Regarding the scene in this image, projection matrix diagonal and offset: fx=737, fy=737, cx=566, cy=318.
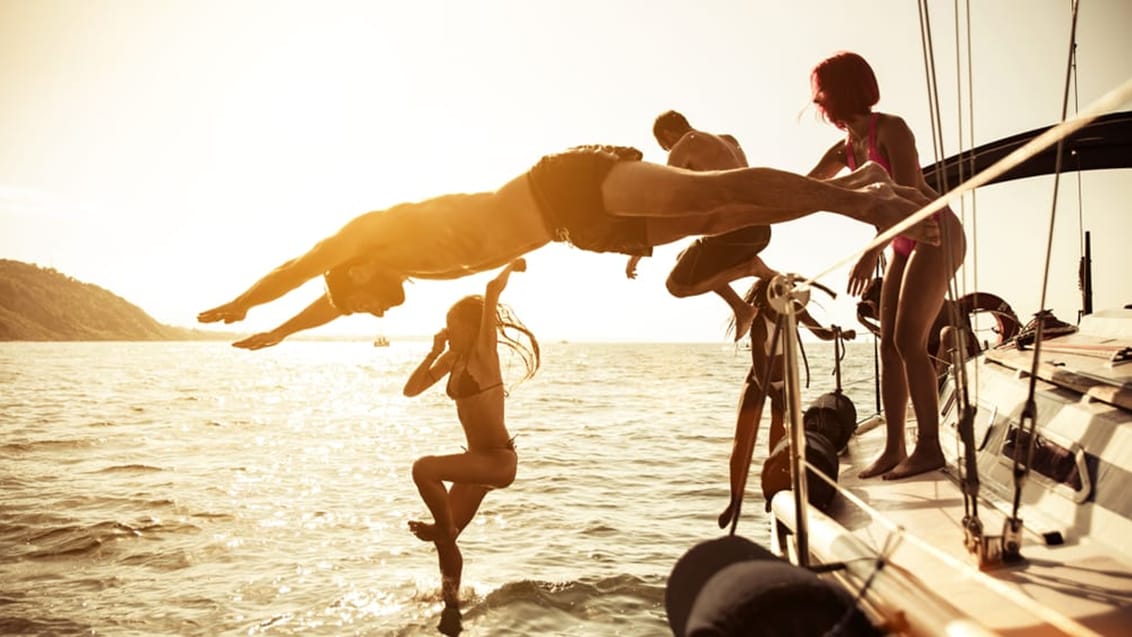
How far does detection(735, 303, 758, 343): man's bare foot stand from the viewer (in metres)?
5.54

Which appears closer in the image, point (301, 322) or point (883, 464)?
point (301, 322)

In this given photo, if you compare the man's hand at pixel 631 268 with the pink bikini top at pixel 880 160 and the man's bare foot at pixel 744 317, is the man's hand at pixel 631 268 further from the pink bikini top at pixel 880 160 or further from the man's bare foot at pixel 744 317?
the pink bikini top at pixel 880 160

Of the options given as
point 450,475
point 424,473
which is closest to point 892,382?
point 450,475

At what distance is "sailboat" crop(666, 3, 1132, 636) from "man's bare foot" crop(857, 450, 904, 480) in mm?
94

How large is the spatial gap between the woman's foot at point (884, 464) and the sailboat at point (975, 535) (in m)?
0.10

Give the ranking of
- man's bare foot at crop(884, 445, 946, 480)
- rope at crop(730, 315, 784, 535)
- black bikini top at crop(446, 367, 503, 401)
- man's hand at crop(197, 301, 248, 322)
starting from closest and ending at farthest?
rope at crop(730, 315, 784, 535), man's hand at crop(197, 301, 248, 322), man's bare foot at crop(884, 445, 946, 480), black bikini top at crop(446, 367, 503, 401)

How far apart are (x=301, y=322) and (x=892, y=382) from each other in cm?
356

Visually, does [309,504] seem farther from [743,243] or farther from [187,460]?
[743,243]

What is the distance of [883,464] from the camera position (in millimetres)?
4543

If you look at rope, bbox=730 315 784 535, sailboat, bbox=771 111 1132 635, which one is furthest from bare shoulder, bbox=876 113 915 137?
rope, bbox=730 315 784 535

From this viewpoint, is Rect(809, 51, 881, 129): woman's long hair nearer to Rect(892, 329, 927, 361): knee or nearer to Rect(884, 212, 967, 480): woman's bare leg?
Rect(884, 212, 967, 480): woman's bare leg

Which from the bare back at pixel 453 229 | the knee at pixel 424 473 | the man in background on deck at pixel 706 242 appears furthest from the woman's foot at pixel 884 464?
the knee at pixel 424 473

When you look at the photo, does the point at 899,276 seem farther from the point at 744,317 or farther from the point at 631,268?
the point at 631,268

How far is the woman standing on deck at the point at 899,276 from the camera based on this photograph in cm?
413
